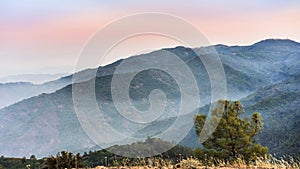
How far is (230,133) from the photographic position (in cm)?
3117

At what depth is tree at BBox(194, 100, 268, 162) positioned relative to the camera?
99.9 ft

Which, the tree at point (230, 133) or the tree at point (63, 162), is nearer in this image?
the tree at point (63, 162)

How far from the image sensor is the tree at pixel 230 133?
Answer: 3046 centimetres

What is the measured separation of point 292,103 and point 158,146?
83.2 metres

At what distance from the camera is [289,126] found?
108375mm

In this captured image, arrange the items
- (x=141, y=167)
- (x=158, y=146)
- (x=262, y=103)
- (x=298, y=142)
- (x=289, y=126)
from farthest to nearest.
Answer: (x=262, y=103), (x=289, y=126), (x=298, y=142), (x=158, y=146), (x=141, y=167)

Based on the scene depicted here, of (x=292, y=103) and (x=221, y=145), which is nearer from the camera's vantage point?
(x=221, y=145)

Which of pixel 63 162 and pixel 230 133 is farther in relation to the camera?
pixel 230 133

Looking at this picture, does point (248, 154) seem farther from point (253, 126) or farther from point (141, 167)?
point (141, 167)

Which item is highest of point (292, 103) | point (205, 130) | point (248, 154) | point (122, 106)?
point (292, 103)

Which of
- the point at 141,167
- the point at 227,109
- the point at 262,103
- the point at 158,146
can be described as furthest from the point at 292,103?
the point at 141,167

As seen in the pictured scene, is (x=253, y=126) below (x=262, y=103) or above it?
below

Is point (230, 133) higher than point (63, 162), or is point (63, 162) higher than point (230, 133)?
point (230, 133)

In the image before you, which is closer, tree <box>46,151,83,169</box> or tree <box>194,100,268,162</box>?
tree <box>46,151,83,169</box>
